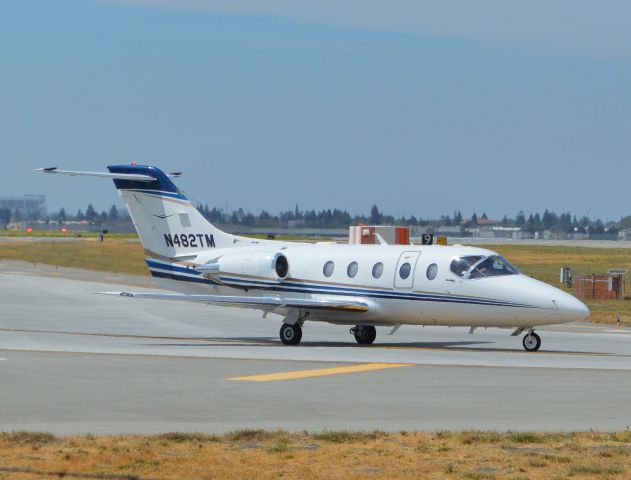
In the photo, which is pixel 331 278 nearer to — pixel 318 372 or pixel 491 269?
pixel 491 269

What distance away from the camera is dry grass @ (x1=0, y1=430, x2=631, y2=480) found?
541 inches

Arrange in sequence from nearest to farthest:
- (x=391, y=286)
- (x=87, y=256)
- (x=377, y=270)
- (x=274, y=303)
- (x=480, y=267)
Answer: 1. (x=480, y=267)
2. (x=391, y=286)
3. (x=274, y=303)
4. (x=377, y=270)
5. (x=87, y=256)

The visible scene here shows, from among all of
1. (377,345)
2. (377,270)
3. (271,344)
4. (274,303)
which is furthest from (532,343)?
(271,344)

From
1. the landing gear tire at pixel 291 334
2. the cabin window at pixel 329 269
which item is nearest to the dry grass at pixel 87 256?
the cabin window at pixel 329 269

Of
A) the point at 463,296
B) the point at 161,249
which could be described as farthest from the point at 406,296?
the point at 161,249

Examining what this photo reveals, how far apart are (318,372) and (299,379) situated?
144 cm

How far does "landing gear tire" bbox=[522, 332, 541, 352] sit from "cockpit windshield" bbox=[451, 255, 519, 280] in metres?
1.69

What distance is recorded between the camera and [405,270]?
32.5m

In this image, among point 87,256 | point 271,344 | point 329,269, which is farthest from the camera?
point 87,256

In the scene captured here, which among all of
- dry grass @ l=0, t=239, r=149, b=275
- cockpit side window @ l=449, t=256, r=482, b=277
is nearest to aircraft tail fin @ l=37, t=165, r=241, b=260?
cockpit side window @ l=449, t=256, r=482, b=277

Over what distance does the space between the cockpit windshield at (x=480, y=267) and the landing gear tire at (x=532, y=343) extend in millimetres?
1688

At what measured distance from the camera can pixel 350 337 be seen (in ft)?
121

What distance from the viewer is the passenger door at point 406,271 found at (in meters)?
32.3

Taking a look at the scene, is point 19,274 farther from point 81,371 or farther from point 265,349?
point 81,371
